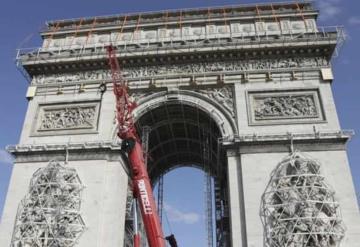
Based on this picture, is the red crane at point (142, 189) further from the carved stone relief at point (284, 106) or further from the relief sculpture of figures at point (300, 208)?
the carved stone relief at point (284, 106)

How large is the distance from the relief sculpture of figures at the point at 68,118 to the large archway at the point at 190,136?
7.28ft

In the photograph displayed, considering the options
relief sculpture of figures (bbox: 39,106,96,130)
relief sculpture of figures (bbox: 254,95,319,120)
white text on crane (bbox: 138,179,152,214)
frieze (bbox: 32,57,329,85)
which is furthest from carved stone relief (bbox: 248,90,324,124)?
relief sculpture of figures (bbox: 39,106,96,130)

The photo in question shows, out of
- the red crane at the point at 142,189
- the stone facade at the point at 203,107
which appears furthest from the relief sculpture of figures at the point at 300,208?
the red crane at the point at 142,189

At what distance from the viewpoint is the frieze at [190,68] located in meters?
19.8

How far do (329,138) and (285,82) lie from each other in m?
3.45

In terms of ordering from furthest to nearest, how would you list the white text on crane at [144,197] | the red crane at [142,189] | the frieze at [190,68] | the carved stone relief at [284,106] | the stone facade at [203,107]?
the frieze at [190,68], the carved stone relief at [284,106], the stone facade at [203,107], the white text on crane at [144,197], the red crane at [142,189]

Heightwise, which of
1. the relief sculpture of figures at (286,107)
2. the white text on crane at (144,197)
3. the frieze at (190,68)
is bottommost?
the white text on crane at (144,197)

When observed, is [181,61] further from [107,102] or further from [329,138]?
[329,138]

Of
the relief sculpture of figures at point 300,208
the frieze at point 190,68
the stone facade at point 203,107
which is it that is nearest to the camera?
the relief sculpture of figures at point 300,208

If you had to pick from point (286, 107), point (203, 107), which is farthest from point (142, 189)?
point (286, 107)

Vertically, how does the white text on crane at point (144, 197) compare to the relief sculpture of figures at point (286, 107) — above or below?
below

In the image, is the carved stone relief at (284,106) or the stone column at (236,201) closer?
the stone column at (236,201)

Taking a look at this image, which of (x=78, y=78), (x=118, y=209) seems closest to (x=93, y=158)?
(x=118, y=209)

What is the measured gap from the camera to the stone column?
16156 mm
